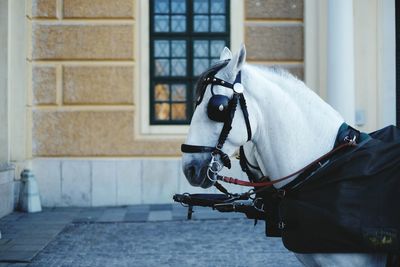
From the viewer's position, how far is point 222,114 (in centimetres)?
287

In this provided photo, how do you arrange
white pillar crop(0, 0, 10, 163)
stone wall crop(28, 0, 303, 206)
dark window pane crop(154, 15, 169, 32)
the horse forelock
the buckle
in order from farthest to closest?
dark window pane crop(154, 15, 169, 32) < stone wall crop(28, 0, 303, 206) < white pillar crop(0, 0, 10, 163) < the horse forelock < the buckle

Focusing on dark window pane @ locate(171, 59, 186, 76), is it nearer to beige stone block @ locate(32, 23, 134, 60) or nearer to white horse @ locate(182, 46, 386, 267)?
beige stone block @ locate(32, 23, 134, 60)

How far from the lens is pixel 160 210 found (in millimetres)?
8758

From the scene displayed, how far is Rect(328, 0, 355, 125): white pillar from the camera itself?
874 cm

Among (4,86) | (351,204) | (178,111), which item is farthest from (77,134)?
(351,204)

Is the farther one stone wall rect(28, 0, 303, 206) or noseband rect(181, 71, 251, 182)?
stone wall rect(28, 0, 303, 206)

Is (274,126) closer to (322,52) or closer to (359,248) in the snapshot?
(359,248)

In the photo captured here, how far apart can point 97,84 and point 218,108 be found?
21.9 feet

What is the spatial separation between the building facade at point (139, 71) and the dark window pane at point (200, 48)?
18mm

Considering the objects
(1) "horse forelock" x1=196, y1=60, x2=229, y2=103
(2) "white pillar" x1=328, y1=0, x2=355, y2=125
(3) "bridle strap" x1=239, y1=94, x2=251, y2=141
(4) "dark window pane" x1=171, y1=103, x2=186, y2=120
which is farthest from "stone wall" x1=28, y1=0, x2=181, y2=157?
(3) "bridle strap" x1=239, y1=94, x2=251, y2=141

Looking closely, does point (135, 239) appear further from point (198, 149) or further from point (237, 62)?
point (237, 62)

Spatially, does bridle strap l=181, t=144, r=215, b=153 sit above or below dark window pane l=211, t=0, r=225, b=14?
below

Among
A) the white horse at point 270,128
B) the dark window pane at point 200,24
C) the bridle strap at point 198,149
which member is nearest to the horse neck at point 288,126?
the white horse at point 270,128

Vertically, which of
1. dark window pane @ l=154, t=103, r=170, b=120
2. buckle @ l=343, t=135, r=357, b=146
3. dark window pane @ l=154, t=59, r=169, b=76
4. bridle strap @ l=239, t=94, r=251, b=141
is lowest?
buckle @ l=343, t=135, r=357, b=146
